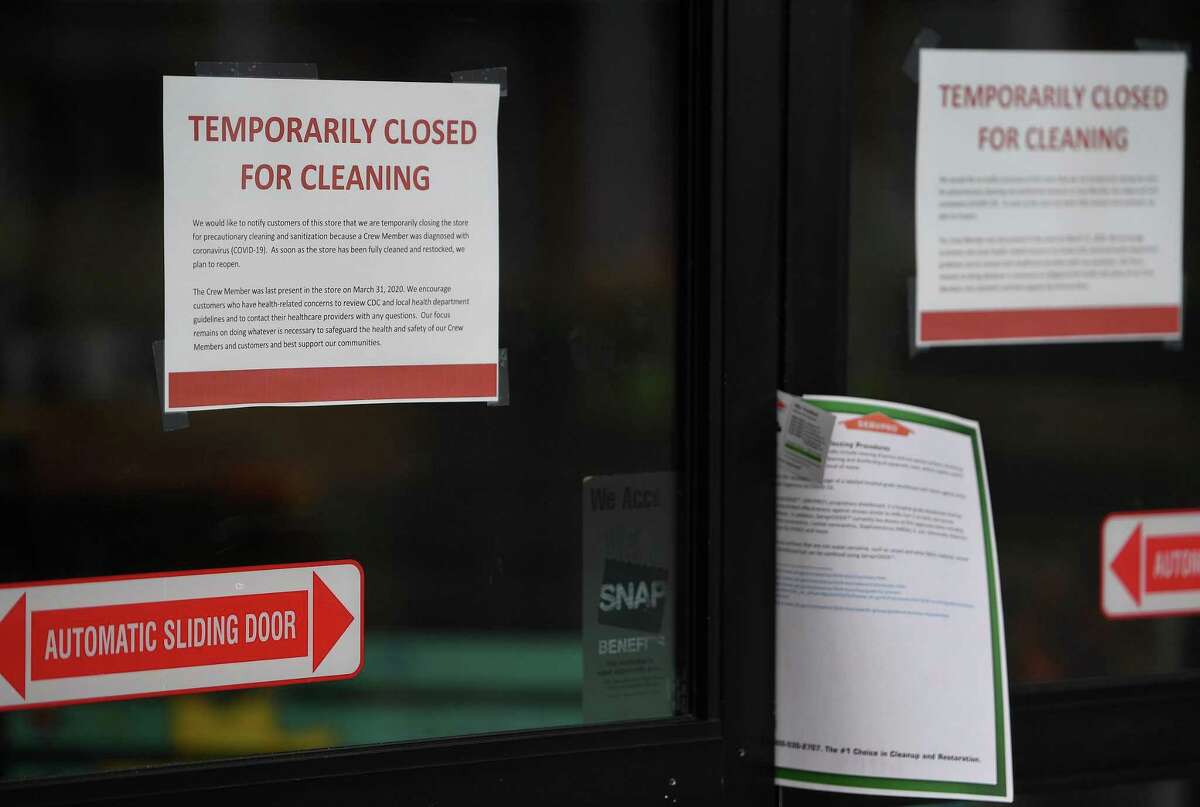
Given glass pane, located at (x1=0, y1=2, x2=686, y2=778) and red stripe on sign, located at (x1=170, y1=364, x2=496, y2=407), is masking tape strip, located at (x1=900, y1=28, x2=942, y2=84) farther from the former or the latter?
red stripe on sign, located at (x1=170, y1=364, x2=496, y2=407)

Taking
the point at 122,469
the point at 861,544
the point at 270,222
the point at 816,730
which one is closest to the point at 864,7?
the point at 861,544

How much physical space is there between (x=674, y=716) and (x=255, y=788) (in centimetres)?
45

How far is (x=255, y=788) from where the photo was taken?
1327 mm

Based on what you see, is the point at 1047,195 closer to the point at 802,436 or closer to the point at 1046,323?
the point at 1046,323

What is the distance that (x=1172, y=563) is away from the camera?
1675 millimetres

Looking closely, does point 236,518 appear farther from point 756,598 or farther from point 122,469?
point 756,598

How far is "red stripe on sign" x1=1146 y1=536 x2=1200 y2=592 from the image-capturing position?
1671 millimetres

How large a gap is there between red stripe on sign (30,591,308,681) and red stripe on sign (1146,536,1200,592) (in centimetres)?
102

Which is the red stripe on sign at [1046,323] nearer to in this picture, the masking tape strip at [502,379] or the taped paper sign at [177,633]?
the masking tape strip at [502,379]

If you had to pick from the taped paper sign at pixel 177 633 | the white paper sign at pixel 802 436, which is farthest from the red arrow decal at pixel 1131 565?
the taped paper sign at pixel 177 633

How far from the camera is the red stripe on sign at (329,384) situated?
1.31m

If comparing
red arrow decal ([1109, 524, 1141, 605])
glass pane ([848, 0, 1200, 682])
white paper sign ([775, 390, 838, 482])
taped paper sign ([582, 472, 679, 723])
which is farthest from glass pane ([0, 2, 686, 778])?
red arrow decal ([1109, 524, 1141, 605])

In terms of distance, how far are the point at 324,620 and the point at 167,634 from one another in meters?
0.15

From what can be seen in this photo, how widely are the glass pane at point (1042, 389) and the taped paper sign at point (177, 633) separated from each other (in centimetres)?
64
